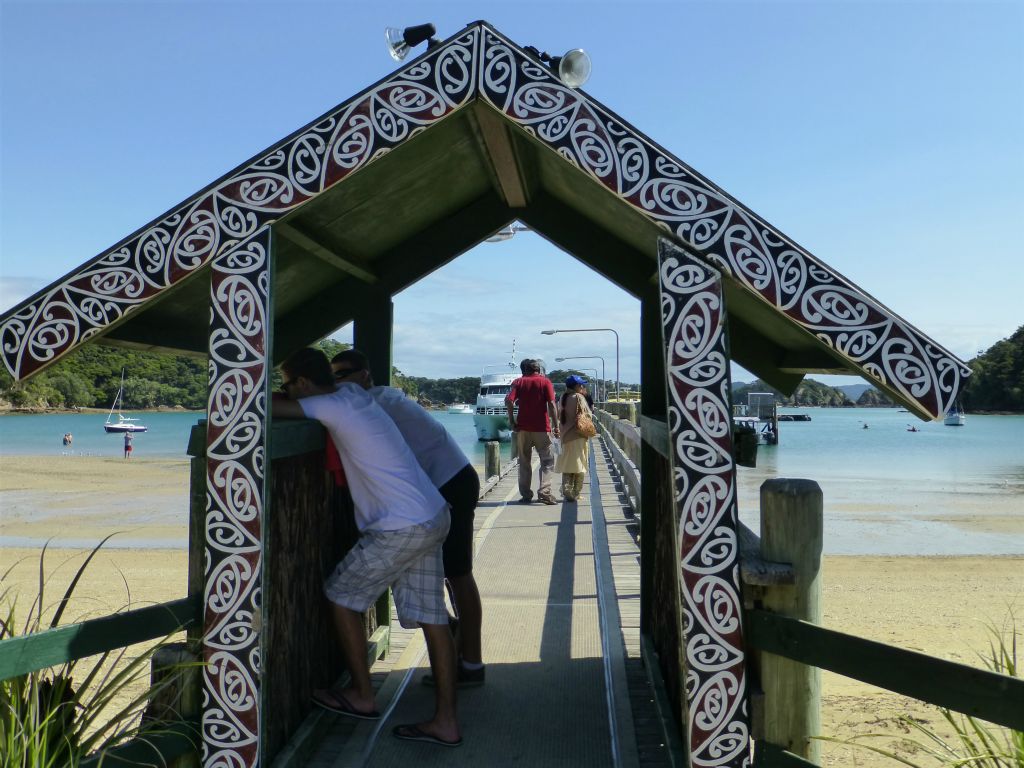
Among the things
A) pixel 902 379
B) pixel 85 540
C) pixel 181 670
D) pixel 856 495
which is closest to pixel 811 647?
pixel 902 379

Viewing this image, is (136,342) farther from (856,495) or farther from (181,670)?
(856,495)

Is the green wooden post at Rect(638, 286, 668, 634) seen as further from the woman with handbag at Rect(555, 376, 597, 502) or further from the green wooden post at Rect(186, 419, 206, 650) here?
the woman with handbag at Rect(555, 376, 597, 502)

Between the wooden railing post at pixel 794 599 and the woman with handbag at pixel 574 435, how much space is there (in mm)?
8622

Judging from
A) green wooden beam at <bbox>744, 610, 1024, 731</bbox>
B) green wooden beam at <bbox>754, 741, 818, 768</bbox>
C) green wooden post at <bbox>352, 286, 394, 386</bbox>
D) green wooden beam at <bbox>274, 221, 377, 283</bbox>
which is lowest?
green wooden beam at <bbox>754, 741, 818, 768</bbox>

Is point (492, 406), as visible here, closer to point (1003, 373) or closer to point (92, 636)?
point (92, 636)

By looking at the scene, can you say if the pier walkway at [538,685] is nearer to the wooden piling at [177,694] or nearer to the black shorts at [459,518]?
the wooden piling at [177,694]

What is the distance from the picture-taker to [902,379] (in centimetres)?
301

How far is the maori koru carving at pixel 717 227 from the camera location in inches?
118

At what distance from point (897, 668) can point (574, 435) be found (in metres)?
9.76

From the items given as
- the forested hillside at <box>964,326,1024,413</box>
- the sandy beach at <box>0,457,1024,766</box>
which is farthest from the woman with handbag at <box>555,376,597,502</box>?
the forested hillside at <box>964,326,1024,413</box>

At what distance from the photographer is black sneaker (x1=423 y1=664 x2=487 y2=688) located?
5.15m

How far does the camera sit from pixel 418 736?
4.30 meters

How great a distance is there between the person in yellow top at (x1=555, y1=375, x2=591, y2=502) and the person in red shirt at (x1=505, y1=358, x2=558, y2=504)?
192 mm

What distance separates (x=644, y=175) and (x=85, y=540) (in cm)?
1812
